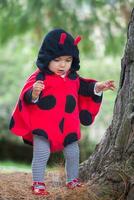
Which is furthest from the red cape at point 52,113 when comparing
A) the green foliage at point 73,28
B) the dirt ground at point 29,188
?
the green foliage at point 73,28

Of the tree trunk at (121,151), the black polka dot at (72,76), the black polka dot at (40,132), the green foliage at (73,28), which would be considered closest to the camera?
the tree trunk at (121,151)

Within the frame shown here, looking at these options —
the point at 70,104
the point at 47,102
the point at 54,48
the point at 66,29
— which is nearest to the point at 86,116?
the point at 70,104

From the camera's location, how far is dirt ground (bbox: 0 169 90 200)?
10.4 feet

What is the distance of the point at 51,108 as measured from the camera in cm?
325

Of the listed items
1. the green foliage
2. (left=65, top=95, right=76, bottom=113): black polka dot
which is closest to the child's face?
(left=65, top=95, right=76, bottom=113): black polka dot

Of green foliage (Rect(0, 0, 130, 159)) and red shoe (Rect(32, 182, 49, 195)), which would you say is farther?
green foliage (Rect(0, 0, 130, 159))

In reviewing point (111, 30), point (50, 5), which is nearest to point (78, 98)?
point (50, 5)

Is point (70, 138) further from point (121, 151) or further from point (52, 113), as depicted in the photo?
point (121, 151)

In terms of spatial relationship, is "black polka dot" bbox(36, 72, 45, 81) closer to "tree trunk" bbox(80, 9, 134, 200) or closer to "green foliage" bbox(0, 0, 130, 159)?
"tree trunk" bbox(80, 9, 134, 200)

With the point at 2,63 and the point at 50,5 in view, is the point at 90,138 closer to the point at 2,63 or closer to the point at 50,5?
the point at 2,63

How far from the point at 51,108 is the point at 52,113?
Result: 3 centimetres

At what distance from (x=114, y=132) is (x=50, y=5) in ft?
14.8

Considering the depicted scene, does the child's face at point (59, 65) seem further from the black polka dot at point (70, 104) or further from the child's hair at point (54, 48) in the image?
the black polka dot at point (70, 104)

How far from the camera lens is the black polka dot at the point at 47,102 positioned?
3.24 metres
